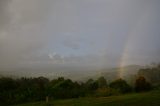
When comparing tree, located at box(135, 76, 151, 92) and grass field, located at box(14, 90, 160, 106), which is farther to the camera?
tree, located at box(135, 76, 151, 92)

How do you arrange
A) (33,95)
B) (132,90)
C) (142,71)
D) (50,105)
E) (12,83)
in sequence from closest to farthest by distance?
(50,105), (33,95), (132,90), (12,83), (142,71)

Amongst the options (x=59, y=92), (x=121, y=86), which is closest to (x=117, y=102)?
(x=59, y=92)

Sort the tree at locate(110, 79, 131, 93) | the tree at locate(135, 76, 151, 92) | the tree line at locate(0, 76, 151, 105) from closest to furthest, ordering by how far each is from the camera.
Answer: the tree line at locate(0, 76, 151, 105), the tree at locate(110, 79, 131, 93), the tree at locate(135, 76, 151, 92)

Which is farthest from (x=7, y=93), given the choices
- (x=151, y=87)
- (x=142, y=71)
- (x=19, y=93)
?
(x=142, y=71)

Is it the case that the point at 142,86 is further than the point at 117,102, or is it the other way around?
the point at 142,86

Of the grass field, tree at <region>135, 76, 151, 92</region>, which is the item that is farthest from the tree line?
the grass field

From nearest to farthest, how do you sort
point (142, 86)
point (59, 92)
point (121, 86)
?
point (59, 92)
point (142, 86)
point (121, 86)

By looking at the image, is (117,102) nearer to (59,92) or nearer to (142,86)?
(59,92)

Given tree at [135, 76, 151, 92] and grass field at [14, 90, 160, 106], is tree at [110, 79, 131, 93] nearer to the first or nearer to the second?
tree at [135, 76, 151, 92]

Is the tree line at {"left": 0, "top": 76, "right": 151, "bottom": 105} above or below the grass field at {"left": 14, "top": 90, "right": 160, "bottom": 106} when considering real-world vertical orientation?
above

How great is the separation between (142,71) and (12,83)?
6915cm

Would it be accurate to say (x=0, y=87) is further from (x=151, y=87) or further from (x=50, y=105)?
(x=151, y=87)

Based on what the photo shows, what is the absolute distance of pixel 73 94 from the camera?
67062 millimetres

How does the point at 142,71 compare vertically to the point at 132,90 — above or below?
above
